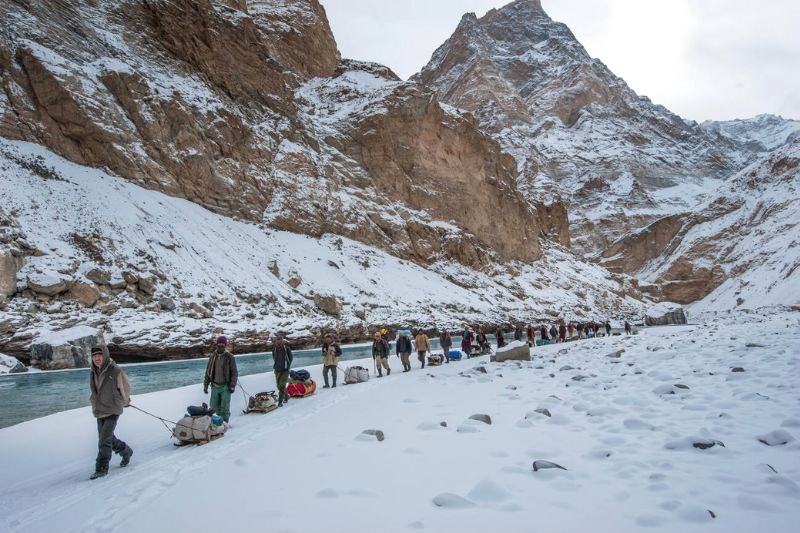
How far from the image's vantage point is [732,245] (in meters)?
84.1

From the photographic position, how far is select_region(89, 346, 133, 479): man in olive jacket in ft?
18.6

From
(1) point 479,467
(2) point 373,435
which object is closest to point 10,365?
(2) point 373,435

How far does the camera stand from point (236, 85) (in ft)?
160

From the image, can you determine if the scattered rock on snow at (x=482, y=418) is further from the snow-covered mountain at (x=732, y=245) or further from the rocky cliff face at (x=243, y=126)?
the snow-covered mountain at (x=732, y=245)

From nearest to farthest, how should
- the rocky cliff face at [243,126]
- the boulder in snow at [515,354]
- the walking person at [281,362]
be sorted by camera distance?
the walking person at [281,362]
the boulder in snow at [515,354]
the rocky cliff face at [243,126]

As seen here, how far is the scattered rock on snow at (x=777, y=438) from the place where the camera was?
11.9ft

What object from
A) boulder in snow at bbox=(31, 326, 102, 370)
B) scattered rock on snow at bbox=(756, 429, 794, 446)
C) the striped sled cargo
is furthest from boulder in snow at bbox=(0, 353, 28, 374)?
scattered rock on snow at bbox=(756, 429, 794, 446)

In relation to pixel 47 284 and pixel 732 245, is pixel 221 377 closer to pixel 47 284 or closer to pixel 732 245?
pixel 47 284

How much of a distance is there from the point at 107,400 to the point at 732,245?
105846 millimetres

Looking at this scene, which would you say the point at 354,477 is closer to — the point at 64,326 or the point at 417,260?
the point at 64,326

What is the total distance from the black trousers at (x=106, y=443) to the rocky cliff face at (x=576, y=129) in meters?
93.0

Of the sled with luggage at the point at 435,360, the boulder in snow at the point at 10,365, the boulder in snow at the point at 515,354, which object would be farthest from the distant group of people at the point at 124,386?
the boulder in snow at the point at 10,365

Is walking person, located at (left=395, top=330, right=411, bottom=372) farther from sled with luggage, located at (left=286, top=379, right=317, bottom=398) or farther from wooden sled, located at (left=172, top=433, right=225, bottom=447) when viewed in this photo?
wooden sled, located at (left=172, top=433, right=225, bottom=447)

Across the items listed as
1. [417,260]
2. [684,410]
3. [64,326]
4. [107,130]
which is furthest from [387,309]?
[684,410]
